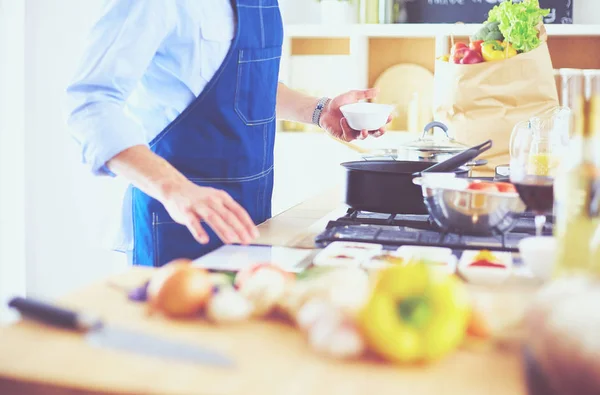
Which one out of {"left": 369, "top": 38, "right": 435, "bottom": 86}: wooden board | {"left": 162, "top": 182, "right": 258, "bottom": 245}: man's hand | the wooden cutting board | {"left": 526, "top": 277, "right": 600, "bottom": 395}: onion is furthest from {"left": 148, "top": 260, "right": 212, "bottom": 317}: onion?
{"left": 369, "top": 38, "right": 435, "bottom": 86}: wooden board

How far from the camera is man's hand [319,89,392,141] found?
1.99 meters

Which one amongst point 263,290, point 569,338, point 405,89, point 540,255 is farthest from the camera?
point 405,89

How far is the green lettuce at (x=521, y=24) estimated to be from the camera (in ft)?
8.26

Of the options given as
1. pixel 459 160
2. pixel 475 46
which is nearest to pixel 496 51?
pixel 475 46

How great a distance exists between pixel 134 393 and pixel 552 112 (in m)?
2.09

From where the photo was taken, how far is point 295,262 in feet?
4.04

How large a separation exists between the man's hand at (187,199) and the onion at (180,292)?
23cm

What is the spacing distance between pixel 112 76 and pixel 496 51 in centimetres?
153

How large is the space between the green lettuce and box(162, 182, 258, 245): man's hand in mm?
1636

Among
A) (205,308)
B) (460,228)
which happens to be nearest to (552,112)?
(460,228)

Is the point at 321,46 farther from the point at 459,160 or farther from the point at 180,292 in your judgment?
the point at 180,292

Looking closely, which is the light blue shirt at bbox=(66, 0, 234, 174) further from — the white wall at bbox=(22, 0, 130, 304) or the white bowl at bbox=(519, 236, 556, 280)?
the white wall at bbox=(22, 0, 130, 304)

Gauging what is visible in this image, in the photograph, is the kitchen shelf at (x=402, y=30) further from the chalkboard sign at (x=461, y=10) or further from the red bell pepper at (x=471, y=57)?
the red bell pepper at (x=471, y=57)

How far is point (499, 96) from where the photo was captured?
2.58m
